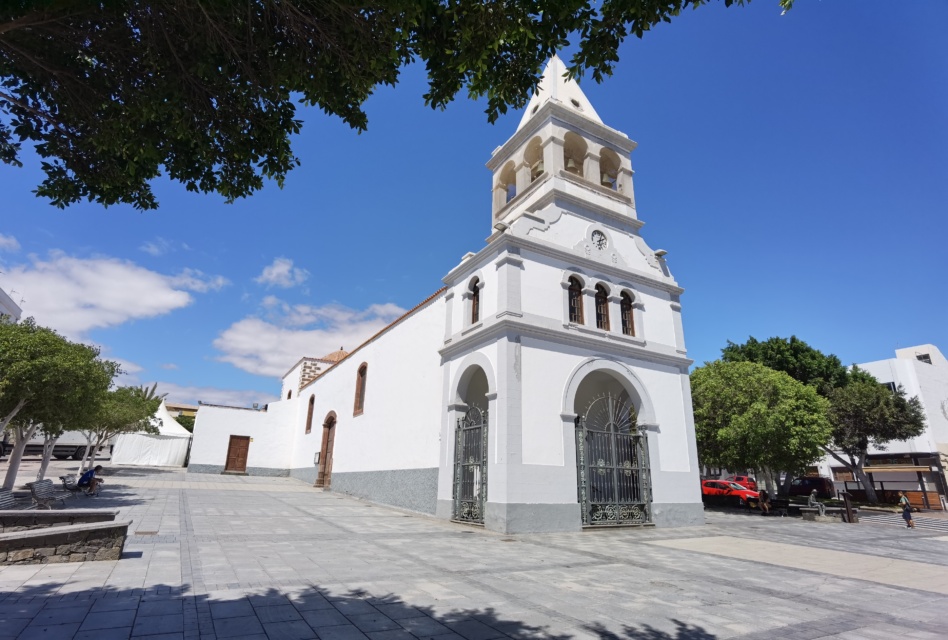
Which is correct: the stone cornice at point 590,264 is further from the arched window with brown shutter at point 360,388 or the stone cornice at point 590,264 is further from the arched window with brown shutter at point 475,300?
the arched window with brown shutter at point 360,388

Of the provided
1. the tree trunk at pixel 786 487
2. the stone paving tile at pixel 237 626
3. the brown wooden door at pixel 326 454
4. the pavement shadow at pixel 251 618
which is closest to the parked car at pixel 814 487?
the tree trunk at pixel 786 487

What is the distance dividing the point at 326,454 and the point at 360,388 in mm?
5192

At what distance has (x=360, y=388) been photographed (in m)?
20.6

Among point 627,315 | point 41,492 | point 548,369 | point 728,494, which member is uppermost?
point 627,315

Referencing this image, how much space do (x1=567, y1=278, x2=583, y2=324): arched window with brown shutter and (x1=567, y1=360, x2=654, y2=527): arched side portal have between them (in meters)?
1.36

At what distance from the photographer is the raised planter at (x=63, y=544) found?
5.61m

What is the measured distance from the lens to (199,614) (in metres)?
4.33

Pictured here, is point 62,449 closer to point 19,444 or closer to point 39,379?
point 19,444

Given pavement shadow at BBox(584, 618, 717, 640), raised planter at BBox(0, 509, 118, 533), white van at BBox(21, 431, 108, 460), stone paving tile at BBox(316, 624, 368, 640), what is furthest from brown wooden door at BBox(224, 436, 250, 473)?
pavement shadow at BBox(584, 618, 717, 640)

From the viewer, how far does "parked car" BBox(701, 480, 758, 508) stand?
70.5ft

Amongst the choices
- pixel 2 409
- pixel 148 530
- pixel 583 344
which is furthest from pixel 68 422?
pixel 583 344

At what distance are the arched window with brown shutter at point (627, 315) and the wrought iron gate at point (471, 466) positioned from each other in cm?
530

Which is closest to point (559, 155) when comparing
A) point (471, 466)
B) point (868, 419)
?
point (471, 466)

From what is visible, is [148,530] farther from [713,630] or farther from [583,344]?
[583,344]
